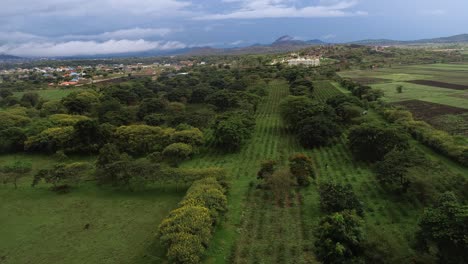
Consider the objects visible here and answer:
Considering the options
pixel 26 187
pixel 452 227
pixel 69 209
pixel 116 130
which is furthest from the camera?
pixel 116 130

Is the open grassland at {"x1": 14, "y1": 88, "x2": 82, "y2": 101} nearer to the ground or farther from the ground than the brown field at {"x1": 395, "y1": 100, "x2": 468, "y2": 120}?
farther from the ground

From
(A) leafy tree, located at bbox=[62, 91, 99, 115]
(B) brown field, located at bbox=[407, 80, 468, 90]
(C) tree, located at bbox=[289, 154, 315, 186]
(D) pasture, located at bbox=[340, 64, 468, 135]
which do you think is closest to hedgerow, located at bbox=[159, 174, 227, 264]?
(C) tree, located at bbox=[289, 154, 315, 186]

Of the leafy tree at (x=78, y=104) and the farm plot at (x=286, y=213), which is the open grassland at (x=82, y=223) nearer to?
the farm plot at (x=286, y=213)

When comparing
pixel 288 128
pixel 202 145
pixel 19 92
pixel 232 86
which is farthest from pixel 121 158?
pixel 19 92

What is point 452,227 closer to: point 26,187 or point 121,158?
point 121,158

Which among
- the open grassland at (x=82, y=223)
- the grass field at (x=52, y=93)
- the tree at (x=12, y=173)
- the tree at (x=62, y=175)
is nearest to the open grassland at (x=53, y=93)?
the grass field at (x=52, y=93)

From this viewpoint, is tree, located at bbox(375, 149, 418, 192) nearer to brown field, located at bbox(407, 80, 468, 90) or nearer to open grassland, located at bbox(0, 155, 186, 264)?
open grassland, located at bbox(0, 155, 186, 264)

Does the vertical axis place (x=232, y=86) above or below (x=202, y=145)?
above

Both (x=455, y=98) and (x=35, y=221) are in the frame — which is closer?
(x=35, y=221)
